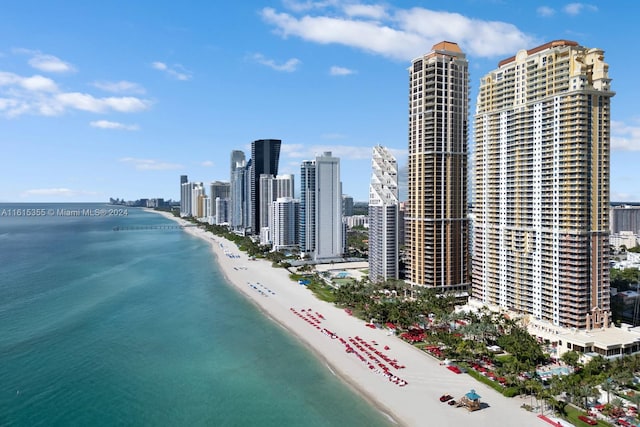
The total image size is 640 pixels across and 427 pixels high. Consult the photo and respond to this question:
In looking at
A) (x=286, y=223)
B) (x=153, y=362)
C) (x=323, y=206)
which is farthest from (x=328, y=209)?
(x=153, y=362)

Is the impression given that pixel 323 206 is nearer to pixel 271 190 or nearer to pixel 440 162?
pixel 440 162

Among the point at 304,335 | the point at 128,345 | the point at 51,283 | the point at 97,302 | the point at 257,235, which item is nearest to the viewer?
the point at 128,345

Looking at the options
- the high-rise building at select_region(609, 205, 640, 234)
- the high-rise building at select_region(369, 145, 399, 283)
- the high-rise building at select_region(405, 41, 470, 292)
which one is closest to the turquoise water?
the high-rise building at select_region(369, 145, 399, 283)

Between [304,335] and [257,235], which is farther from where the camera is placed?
[257,235]

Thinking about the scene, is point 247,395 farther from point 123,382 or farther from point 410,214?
point 410,214

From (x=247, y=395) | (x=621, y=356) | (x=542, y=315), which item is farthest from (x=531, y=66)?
(x=247, y=395)

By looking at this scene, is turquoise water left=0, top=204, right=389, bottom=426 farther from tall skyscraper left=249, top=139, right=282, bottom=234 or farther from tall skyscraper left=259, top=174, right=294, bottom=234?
tall skyscraper left=249, top=139, right=282, bottom=234
